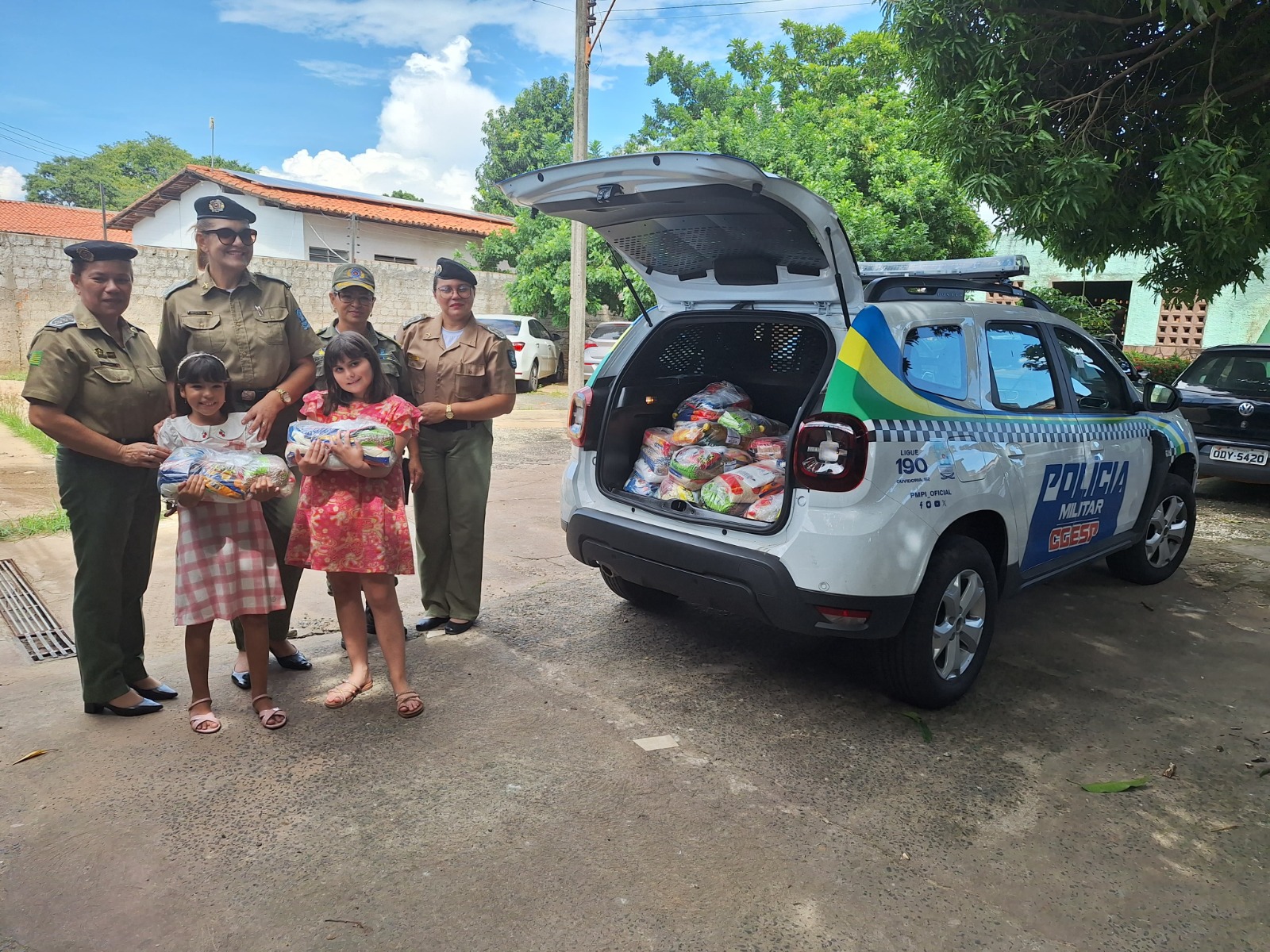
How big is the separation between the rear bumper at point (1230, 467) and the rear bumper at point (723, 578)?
5.72m

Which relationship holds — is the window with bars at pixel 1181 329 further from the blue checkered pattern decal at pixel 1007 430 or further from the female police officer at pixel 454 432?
the female police officer at pixel 454 432

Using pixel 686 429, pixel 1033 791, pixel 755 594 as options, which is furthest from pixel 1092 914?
pixel 686 429

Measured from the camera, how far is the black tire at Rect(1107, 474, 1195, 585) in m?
5.37

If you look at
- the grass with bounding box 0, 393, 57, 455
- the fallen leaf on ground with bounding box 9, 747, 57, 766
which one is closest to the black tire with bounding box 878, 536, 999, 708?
the fallen leaf on ground with bounding box 9, 747, 57, 766

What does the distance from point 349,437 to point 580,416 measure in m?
1.26

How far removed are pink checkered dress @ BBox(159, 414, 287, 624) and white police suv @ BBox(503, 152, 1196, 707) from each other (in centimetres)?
136

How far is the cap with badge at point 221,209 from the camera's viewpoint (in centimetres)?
348

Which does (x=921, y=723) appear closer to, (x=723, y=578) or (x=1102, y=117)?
(x=723, y=578)

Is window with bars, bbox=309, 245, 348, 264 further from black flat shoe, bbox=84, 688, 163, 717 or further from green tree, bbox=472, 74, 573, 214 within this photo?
black flat shoe, bbox=84, 688, 163, 717

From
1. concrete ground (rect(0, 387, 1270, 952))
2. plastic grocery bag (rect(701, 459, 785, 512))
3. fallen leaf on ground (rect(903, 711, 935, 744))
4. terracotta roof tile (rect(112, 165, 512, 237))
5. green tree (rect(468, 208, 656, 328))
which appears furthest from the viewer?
terracotta roof tile (rect(112, 165, 512, 237))

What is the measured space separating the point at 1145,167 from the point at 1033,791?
5393 mm

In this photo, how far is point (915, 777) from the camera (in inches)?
121

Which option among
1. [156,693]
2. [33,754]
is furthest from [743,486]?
[33,754]

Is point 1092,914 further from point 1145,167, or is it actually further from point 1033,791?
point 1145,167
